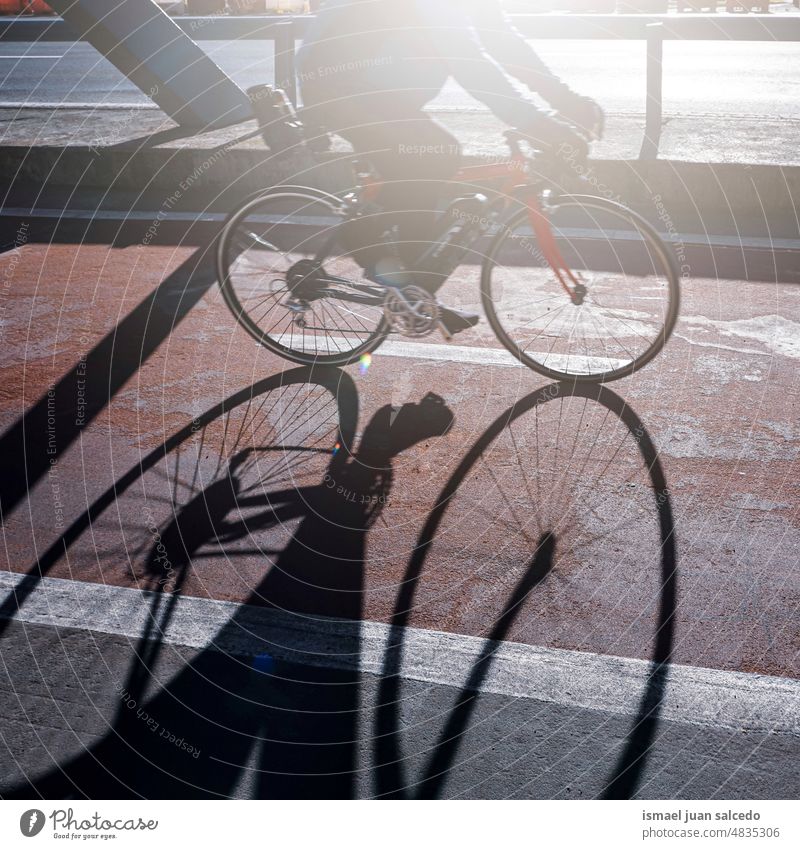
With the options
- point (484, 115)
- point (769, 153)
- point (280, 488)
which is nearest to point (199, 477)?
point (280, 488)

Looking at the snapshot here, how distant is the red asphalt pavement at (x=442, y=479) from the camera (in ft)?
9.66

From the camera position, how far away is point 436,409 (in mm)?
4059

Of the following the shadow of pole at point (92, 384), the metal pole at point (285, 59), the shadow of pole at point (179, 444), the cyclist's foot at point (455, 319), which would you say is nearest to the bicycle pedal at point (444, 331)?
the cyclist's foot at point (455, 319)

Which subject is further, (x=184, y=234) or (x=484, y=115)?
(x=484, y=115)

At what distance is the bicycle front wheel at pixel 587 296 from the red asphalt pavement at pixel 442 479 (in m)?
0.17

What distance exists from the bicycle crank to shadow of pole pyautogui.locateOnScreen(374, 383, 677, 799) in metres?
0.66

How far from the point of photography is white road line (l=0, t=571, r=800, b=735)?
2.50 meters

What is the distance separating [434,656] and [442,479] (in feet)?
3.21

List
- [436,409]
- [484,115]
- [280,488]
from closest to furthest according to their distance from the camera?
[280,488]
[436,409]
[484,115]

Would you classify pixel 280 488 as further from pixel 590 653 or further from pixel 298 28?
pixel 298 28

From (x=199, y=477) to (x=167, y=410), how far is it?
0.62m

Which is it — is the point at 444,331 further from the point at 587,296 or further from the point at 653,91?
the point at 653,91

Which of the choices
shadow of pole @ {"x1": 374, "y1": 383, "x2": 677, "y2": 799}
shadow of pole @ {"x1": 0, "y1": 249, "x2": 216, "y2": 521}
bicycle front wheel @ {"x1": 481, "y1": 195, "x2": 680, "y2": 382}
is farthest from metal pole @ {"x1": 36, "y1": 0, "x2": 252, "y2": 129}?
shadow of pole @ {"x1": 374, "y1": 383, "x2": 677, "y2": 799}

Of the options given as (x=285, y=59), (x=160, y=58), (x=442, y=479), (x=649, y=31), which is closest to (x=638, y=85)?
(x=649, y=31)
